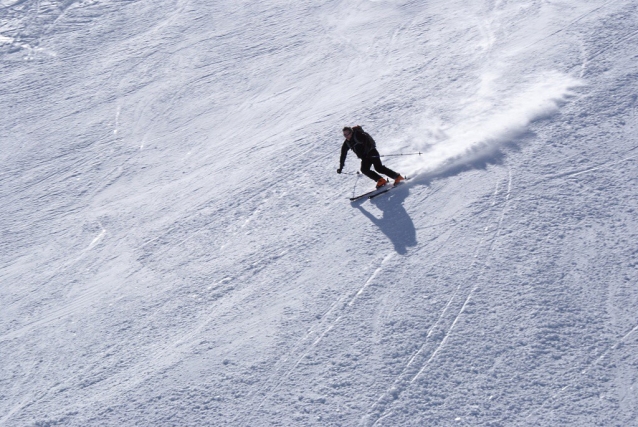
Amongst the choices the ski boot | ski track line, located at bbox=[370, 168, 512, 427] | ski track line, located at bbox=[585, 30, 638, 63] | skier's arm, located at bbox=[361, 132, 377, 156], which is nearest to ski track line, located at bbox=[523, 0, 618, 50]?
ski track line, located at bbox=[585, 30, 638, 63]

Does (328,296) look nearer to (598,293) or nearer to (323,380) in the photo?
(323,380)

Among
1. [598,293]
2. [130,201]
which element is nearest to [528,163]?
[598,293]

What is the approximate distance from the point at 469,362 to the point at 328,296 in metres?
2.15

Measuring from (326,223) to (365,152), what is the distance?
1259mm

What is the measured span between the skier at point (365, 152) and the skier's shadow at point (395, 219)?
0.26 metres

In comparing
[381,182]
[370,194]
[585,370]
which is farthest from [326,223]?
[585,370]

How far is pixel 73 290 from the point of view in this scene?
10.2m

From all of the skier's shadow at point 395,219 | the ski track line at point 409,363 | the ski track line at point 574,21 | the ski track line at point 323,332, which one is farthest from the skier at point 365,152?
the ski track line at point 574,21

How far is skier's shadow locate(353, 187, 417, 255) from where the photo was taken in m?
9.72

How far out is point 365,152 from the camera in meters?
10.4

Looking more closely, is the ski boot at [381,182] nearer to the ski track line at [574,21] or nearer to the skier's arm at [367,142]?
the skier's arm at [367,142]

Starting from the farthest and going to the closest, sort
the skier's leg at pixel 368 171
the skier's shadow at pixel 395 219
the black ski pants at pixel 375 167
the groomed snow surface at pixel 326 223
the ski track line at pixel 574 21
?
1. the ski track line at pixel 574 21
2. the skier's leg at pixel 368 171
3. the black ski pants at pixel 375 167
4. the skier's shadow at pixel 395 219
5. the groomed snow surface at pixel 326 223

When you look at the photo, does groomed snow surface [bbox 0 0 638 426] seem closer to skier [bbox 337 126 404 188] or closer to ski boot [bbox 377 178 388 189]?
ski boot [bbox 377 178 388 189]

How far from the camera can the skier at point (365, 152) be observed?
33.5 feet
